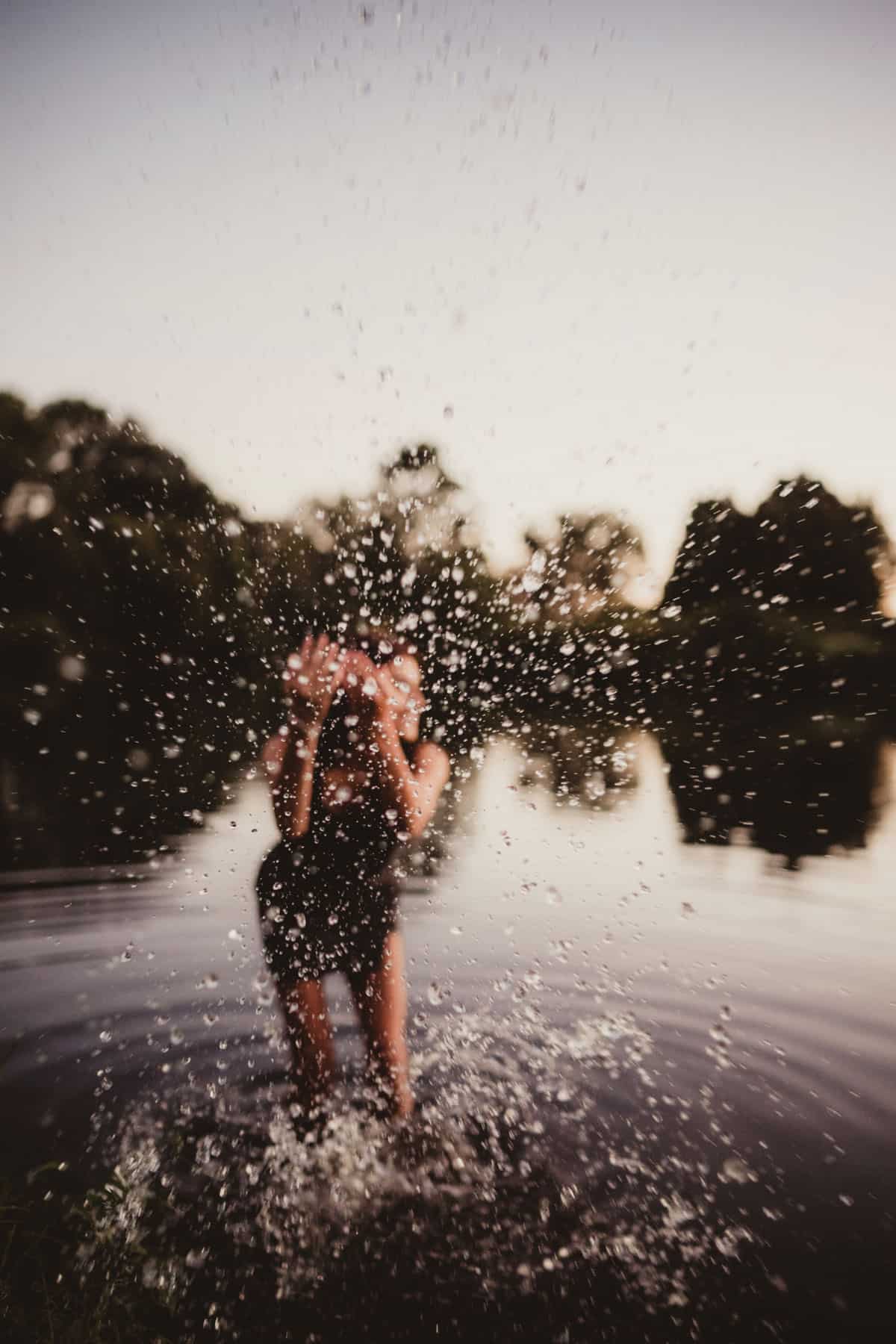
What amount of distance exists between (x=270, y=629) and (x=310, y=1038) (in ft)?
141

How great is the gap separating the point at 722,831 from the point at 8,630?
27808mm

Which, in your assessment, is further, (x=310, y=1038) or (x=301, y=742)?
(x=310, y=1038)

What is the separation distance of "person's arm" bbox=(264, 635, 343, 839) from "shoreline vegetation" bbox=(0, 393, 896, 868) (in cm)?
975

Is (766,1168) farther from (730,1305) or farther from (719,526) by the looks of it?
(719,526)

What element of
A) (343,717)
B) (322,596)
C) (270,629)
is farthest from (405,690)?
(270,629)

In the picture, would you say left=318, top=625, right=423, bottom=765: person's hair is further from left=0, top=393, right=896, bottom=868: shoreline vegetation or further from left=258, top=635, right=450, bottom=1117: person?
left=0, top=393, right=896, bottom=868: shoreline vegetation

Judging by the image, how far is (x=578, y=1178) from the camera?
12.6 feet

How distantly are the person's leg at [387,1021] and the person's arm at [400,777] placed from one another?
2.30ft

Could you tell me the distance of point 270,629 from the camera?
45562mm

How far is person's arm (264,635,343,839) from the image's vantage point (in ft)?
13.3

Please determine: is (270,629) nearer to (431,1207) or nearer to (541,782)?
(541,782)

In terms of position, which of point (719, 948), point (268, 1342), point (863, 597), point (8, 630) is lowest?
point (268, 1342)

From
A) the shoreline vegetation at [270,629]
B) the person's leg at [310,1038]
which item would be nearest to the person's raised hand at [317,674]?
the person's leg at [310,1038]

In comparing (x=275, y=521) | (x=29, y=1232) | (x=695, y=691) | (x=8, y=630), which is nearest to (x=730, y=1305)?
(x=29, y=1232)
